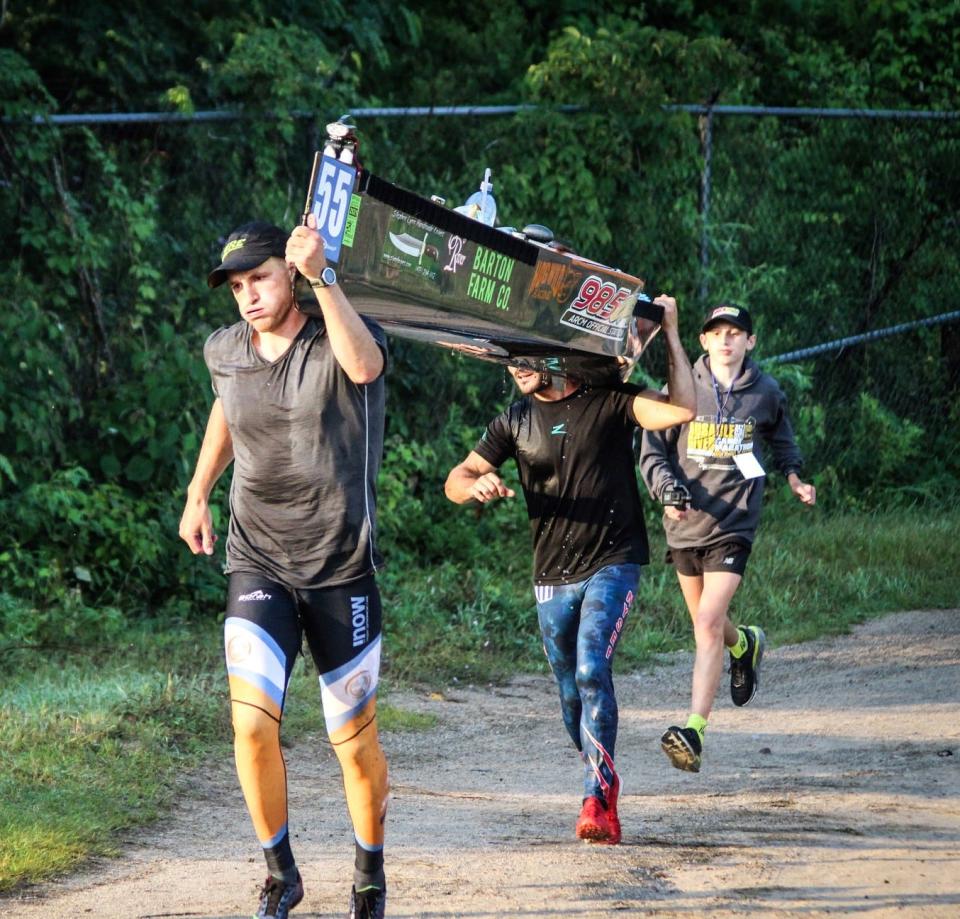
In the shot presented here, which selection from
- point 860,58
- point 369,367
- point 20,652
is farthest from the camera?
point 860,58

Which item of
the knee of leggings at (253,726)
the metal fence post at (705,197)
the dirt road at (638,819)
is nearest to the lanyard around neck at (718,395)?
the dirt road at (638,819)

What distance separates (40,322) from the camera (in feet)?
29.4

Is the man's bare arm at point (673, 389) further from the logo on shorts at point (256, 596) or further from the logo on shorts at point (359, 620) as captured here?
the logo on shorts at point (256, 596)

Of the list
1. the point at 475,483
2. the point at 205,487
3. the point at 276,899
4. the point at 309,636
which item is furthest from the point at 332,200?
the point at 276,899

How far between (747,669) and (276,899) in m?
3.37

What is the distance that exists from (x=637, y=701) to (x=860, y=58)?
9.38 meters

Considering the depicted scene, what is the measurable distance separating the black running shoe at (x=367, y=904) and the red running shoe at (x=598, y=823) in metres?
1.14

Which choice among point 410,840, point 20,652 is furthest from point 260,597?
point 20,652

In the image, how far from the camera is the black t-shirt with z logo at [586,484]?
5.79 meters

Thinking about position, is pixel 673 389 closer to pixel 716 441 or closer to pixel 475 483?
pixel 475 483

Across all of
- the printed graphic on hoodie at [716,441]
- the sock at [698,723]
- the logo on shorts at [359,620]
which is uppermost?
the printed graphic on hoodie at [716,441]

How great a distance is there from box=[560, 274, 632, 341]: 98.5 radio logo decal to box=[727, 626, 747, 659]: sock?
2394 millimetres

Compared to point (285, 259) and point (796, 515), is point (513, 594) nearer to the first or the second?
point (796, 515)

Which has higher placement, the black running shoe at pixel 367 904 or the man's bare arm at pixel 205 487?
the man's bare arm at pixel 205 487
